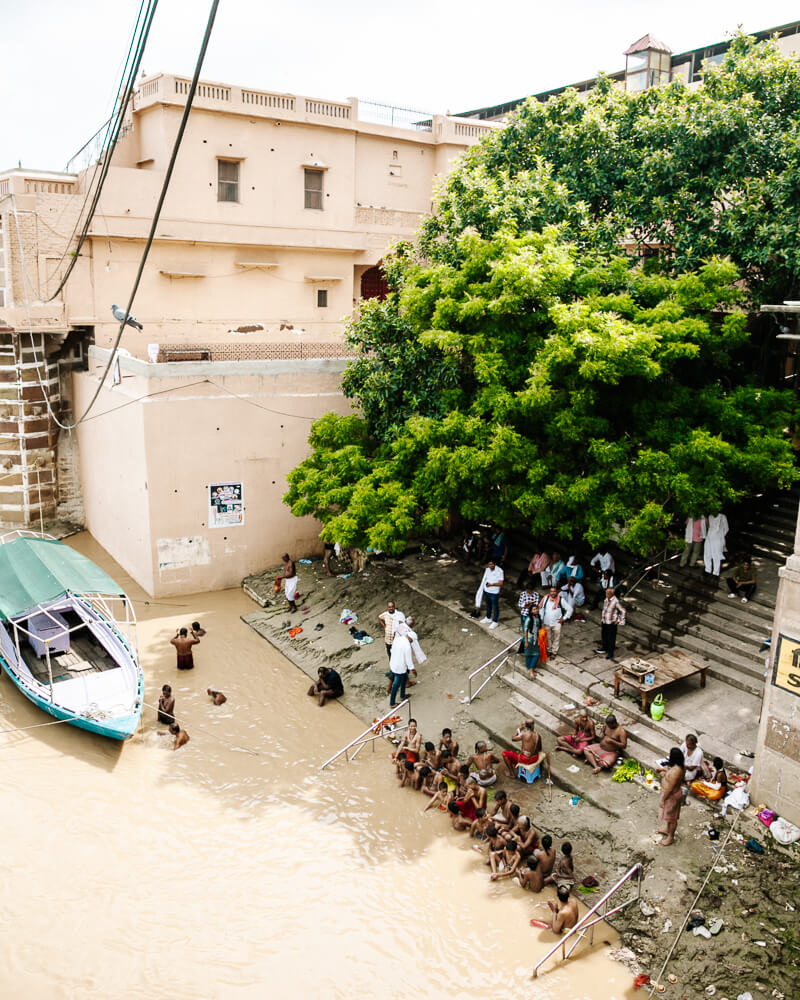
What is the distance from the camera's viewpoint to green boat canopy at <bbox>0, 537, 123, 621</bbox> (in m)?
14.6

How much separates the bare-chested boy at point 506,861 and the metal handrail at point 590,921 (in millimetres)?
1002

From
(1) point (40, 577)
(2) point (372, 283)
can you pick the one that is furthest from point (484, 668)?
(2) point (372, 283)

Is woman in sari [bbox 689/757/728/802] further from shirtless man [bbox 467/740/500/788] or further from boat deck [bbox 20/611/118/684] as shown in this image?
boat deck [bbox 20/611/118/684]

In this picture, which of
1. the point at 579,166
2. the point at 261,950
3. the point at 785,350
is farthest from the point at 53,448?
the point at 785,350

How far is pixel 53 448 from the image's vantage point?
23.4 metres

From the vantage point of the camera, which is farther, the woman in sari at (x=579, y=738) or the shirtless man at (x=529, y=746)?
the woman in sari at (x=579, y=738)

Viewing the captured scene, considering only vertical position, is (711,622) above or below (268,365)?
below

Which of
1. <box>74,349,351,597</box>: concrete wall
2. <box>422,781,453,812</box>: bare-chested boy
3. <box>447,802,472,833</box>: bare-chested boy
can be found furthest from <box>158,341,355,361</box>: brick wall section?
<box>447,802,472,833</box>: bare-chested boy

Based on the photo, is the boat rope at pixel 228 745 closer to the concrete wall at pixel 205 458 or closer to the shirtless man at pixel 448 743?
the shirtless man at pixel 448 743

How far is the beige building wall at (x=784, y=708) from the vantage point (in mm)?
9906

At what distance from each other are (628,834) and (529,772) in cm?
161

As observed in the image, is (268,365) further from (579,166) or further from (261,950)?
(261,950)

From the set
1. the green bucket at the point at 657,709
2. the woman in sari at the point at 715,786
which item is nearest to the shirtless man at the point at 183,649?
the green bucket at the point at 657,709

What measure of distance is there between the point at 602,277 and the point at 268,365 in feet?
26.1
